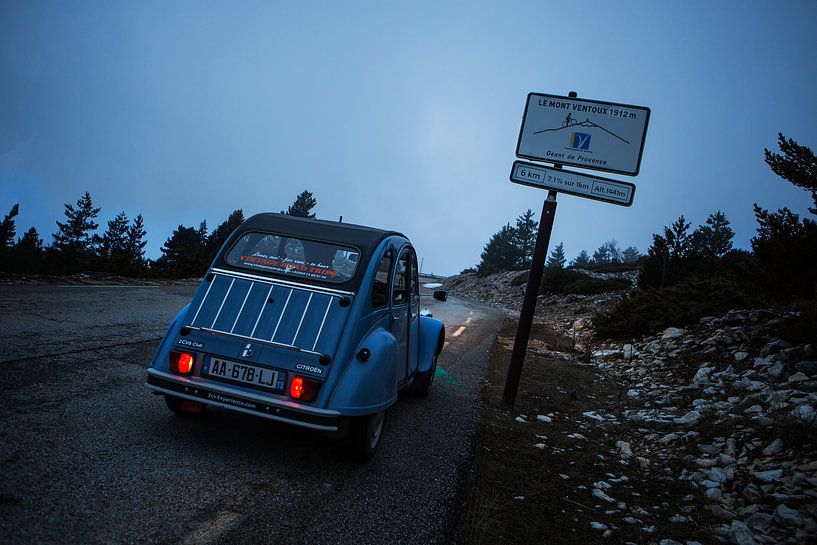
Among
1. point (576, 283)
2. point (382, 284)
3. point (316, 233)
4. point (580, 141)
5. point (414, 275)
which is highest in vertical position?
point (576, 283)

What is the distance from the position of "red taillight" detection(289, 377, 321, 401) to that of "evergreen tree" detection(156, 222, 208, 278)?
17.1 metres

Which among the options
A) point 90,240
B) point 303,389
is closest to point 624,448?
point 303,389

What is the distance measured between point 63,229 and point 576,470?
273 feet

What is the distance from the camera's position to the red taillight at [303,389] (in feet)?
11.2

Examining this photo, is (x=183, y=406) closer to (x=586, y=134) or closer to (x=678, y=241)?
(x=586, y=134)

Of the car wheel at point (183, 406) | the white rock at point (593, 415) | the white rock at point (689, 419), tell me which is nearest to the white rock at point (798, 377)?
the white rock at point (689, 419)

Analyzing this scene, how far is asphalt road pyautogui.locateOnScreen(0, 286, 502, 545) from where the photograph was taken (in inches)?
102

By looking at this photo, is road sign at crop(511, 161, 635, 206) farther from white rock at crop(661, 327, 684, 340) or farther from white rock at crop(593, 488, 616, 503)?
white rock at crop(661, 327, 684, 340)

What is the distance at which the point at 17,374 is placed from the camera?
4508 millimetres

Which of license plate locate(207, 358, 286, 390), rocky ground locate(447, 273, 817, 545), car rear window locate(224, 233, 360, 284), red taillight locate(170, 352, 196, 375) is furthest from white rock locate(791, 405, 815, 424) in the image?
red taillight locate(170, 352, 196, 375)

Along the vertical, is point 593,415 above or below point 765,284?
below

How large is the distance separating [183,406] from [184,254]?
975 inches

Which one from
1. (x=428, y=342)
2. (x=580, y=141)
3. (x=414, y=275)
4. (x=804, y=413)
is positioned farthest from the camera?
(x=580, y=141)

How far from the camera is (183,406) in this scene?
4.05 m
